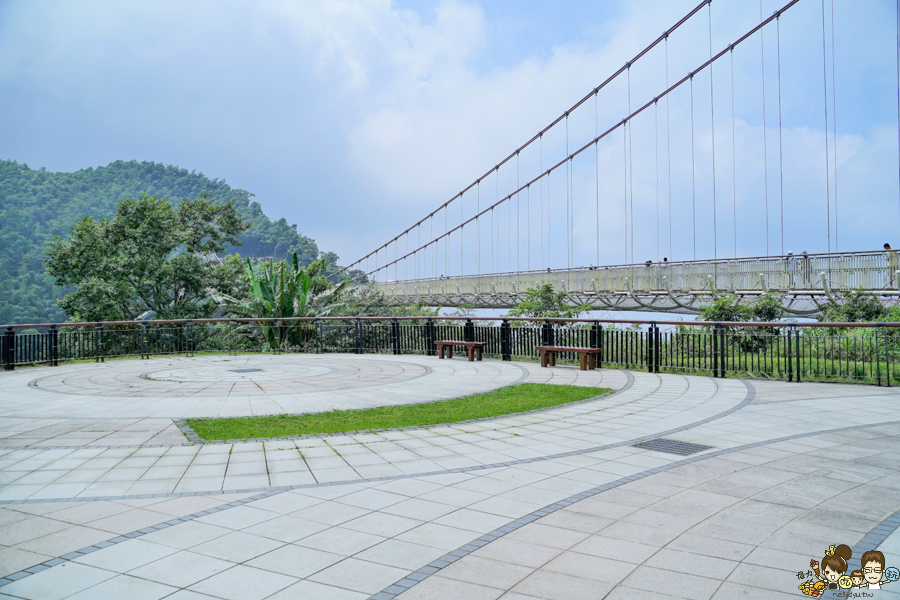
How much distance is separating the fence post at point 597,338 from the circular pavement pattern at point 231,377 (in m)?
3.61

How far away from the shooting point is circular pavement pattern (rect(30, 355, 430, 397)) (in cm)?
1006

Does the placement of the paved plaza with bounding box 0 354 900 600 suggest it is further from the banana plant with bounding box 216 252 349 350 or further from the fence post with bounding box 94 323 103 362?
the banana plant with bounding box 216 252 349 350

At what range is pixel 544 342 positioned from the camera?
14.1m

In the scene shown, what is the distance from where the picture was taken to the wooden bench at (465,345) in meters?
14.7

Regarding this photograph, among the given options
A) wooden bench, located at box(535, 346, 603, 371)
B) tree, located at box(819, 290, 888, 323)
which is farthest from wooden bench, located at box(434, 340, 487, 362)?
tree, located at box(819, 290, 888, 323)

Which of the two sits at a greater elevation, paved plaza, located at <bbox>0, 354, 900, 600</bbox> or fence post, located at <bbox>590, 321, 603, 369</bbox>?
fence post, located at <bbox>590, 321, 603, 369</bbox>

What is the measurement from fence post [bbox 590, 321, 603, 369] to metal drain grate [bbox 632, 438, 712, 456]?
6648 millimetres

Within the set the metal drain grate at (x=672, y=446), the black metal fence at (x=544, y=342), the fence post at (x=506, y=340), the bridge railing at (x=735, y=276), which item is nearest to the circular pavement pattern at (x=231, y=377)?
the black metal fence at (x=544, y=342)

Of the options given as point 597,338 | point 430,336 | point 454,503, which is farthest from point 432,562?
point 430,336

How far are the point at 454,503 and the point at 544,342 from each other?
32.6 feet

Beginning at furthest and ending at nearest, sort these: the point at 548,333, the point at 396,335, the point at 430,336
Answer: the point at 396,335
the point at 430,336
the point at 548,333

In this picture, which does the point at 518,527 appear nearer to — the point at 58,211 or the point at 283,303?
the point at 283,303

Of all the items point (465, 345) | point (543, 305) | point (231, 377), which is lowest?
point (231, 377)

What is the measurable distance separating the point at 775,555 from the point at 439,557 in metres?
1.88
